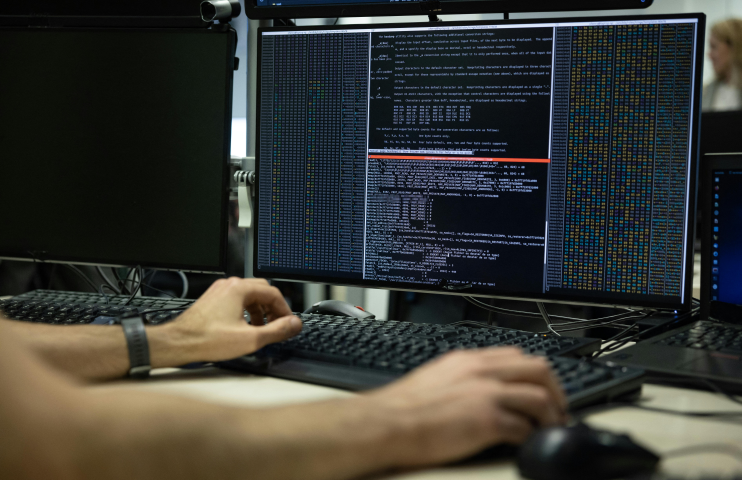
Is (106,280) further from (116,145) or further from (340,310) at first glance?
(340,310)

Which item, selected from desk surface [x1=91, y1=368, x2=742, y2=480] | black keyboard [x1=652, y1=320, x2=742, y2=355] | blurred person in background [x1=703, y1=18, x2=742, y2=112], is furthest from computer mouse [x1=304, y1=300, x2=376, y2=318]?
blurred person in background [x1=703, y1=18, x2=742, y2=112]

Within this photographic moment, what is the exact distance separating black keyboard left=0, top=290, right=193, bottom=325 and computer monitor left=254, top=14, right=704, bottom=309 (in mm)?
207

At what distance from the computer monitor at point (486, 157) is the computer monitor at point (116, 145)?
4.5 inches

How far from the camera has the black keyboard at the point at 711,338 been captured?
87 cm

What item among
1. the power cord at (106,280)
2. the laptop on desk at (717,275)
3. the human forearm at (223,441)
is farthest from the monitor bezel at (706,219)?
the power cord at (106,280)

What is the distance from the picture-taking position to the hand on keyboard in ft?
1.72

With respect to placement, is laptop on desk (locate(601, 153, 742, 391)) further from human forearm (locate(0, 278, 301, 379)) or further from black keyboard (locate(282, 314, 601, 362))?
human forearm (locate(0, 278, 301, 379))

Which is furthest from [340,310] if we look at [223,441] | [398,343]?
[223,441]

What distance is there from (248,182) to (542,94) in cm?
57

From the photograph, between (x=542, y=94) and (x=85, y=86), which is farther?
(x=85, y=86)

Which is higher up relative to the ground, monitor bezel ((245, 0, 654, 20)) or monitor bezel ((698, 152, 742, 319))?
monitor bezel ((245, 0, 654, 20))

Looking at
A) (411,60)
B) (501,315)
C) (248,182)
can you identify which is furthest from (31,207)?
(501,315)

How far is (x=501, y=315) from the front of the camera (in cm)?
141

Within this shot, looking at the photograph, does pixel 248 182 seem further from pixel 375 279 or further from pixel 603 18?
pixel 603 18
